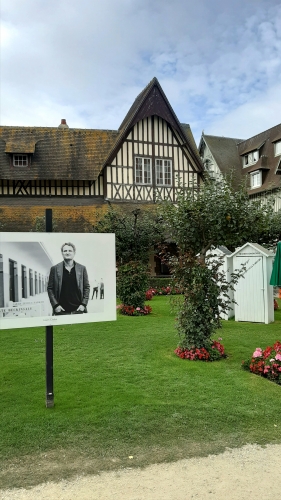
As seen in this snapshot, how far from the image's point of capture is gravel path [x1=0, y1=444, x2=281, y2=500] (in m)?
2.99

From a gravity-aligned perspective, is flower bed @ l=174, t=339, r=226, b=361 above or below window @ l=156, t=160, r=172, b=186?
below

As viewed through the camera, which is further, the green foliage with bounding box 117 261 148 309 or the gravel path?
the green foliage with bounding box 117 261 148 309

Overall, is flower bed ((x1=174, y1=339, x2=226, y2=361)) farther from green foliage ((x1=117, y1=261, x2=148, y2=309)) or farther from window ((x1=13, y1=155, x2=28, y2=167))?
window ((x1=13, y1=155, x2=28, y2=167))

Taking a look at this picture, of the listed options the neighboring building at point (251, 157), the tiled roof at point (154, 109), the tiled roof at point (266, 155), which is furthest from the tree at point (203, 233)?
the tiled roof at point (266, 155)

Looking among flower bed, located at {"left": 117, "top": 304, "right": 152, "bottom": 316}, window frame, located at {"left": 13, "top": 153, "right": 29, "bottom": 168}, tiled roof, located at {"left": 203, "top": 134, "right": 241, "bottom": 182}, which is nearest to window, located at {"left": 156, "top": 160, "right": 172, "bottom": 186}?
window frame, located at {"left": 13, "top": 153, "right": 29, "bottom": 168}

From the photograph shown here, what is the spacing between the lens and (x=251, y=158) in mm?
29891

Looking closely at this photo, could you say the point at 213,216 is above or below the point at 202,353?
above

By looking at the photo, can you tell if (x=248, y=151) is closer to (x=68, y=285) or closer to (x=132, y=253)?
(x=132, y=253)

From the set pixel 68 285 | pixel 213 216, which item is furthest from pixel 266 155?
pixel 68 285

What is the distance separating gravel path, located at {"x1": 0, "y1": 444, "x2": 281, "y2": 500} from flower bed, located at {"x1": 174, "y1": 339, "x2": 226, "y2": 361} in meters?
3.09

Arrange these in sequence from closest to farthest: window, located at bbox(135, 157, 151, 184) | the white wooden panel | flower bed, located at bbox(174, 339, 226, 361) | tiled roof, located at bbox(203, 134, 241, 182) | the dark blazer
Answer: the dark blazer
flower bed, located at bbox(174, 339, 226, 361)
the white wooden panel
window, located at bbox(135, 157, 151, 184)
tiled roof, located at bbox(203, 134, 241, 182)

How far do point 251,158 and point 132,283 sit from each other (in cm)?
2136

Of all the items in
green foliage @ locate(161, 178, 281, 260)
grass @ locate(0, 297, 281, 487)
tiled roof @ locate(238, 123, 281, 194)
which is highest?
tiled roof @ locate(238, 123, 281, 194)

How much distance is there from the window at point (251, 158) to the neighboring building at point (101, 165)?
8.15m
